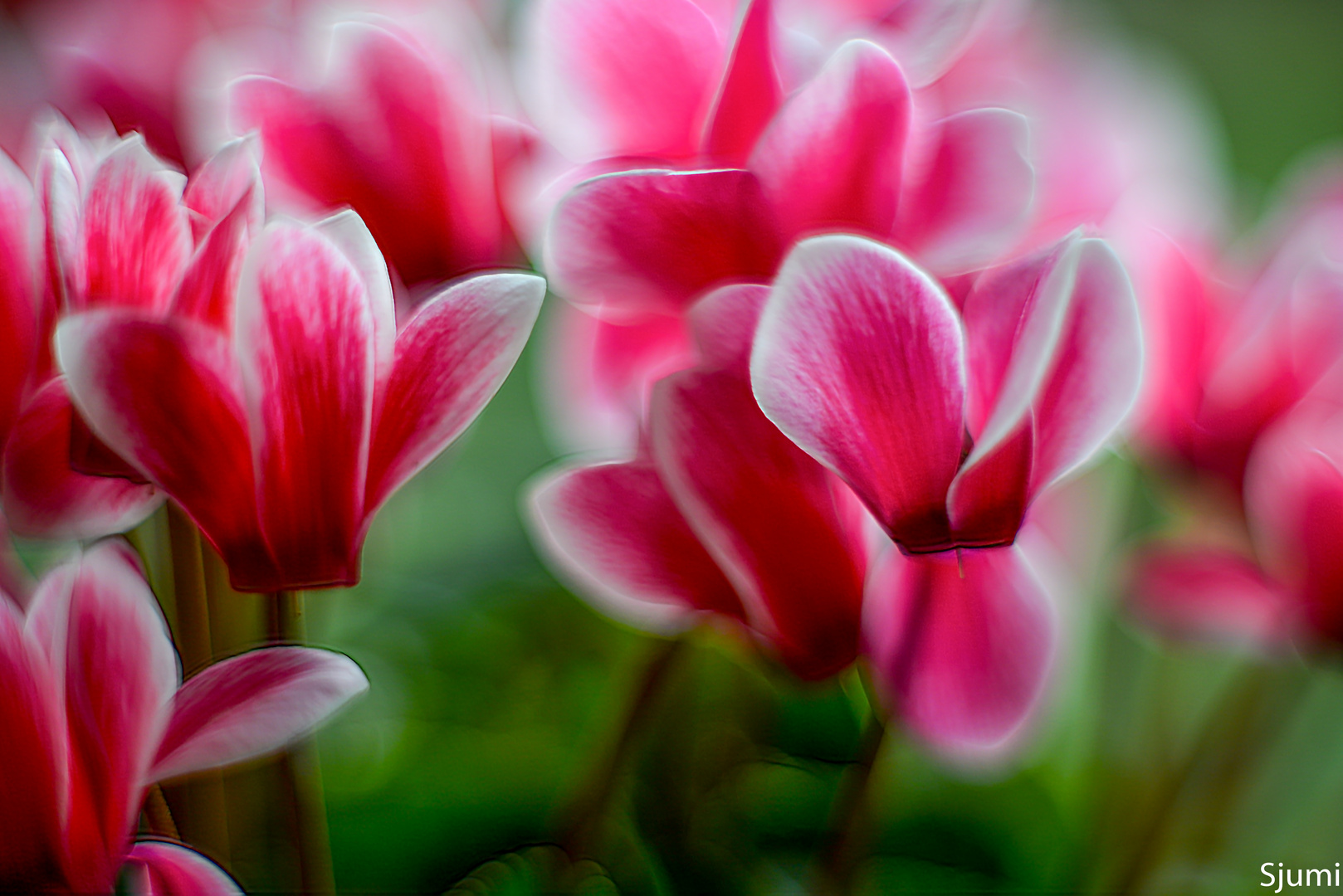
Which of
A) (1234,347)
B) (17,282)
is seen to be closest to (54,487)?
(17,282)

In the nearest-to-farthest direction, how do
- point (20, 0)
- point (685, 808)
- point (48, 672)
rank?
point (48, 672)
point (685, 808)
point (20, 0)

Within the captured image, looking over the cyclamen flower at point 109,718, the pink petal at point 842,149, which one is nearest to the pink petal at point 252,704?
the cyclamen flower at point 109,718

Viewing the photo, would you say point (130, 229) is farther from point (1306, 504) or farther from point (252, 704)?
point (1306, 504)

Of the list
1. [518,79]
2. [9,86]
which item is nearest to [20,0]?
[9,86]

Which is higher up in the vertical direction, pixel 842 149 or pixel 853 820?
pixel 842 149

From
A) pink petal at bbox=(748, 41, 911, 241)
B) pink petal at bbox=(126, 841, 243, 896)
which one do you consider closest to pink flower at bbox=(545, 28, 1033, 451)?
pink petal at bbox=(748, 41, 911, 241)

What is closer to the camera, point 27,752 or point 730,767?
point 27,752

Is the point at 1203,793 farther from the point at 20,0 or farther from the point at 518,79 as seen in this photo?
the point at 20,0
